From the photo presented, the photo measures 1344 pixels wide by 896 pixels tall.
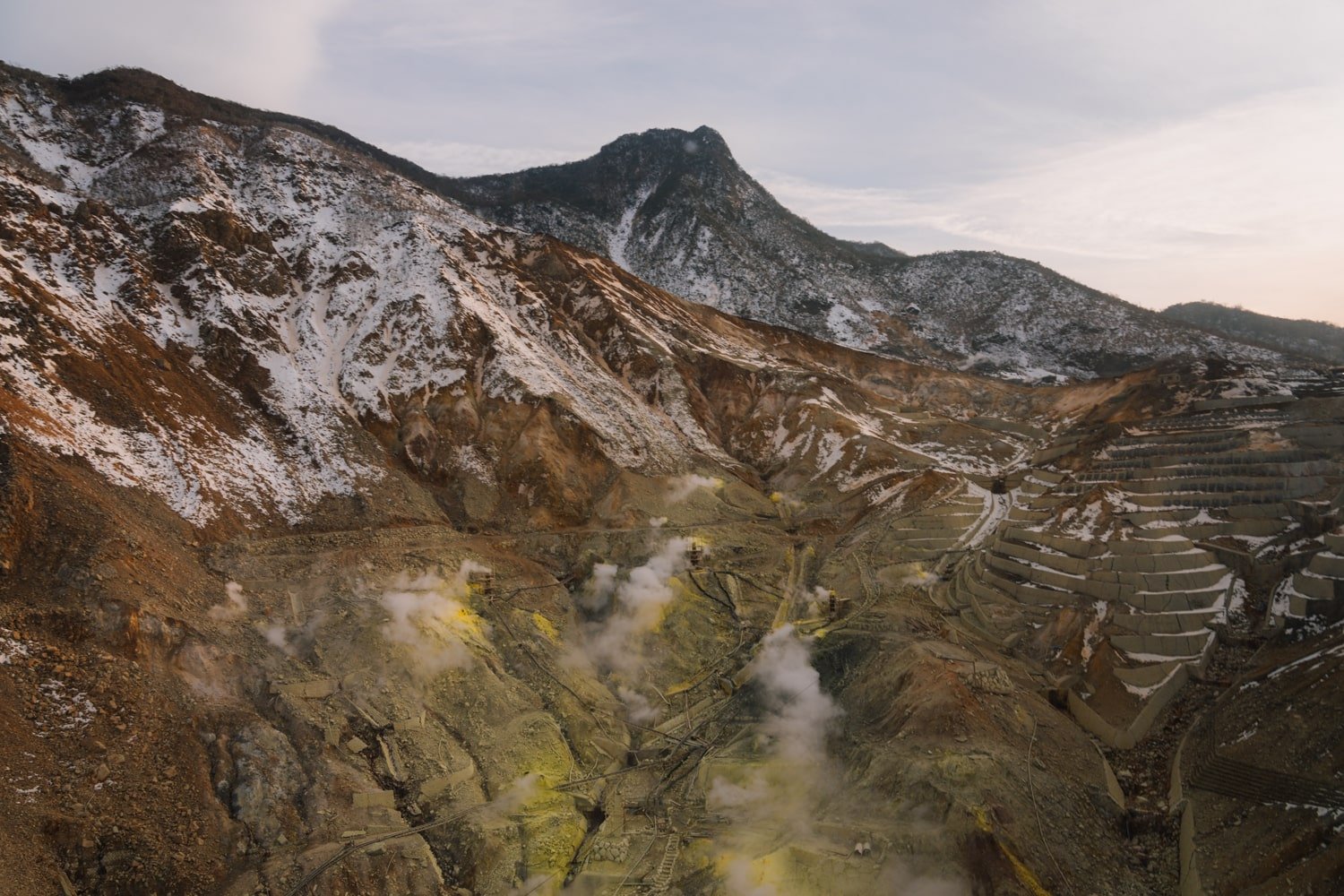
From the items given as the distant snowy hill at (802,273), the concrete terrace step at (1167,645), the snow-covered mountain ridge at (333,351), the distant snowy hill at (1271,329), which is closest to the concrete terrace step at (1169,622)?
the concrete terrace step at (1167,645)

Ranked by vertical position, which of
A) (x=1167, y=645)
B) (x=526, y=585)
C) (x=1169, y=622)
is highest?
(x=1169, y=622)

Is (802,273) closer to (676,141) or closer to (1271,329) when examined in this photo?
(676,141)

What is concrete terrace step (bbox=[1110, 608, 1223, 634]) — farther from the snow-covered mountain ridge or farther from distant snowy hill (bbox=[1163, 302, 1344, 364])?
distant snowy hill (bbox=[1163, 302, 1344, 364])

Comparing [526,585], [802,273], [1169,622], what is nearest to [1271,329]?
[802,273]

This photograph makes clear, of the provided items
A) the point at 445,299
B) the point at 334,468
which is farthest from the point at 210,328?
the point at 445,299

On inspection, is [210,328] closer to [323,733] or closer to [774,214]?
[323,733]

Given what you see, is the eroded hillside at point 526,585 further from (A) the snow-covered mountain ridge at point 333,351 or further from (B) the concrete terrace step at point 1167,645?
(A) the snow-covered mountain ridge at point 333,351

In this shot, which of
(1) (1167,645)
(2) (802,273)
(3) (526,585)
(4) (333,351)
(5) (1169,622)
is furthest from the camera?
(2) (802,273)

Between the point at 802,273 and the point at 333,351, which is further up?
the point at 802,273
